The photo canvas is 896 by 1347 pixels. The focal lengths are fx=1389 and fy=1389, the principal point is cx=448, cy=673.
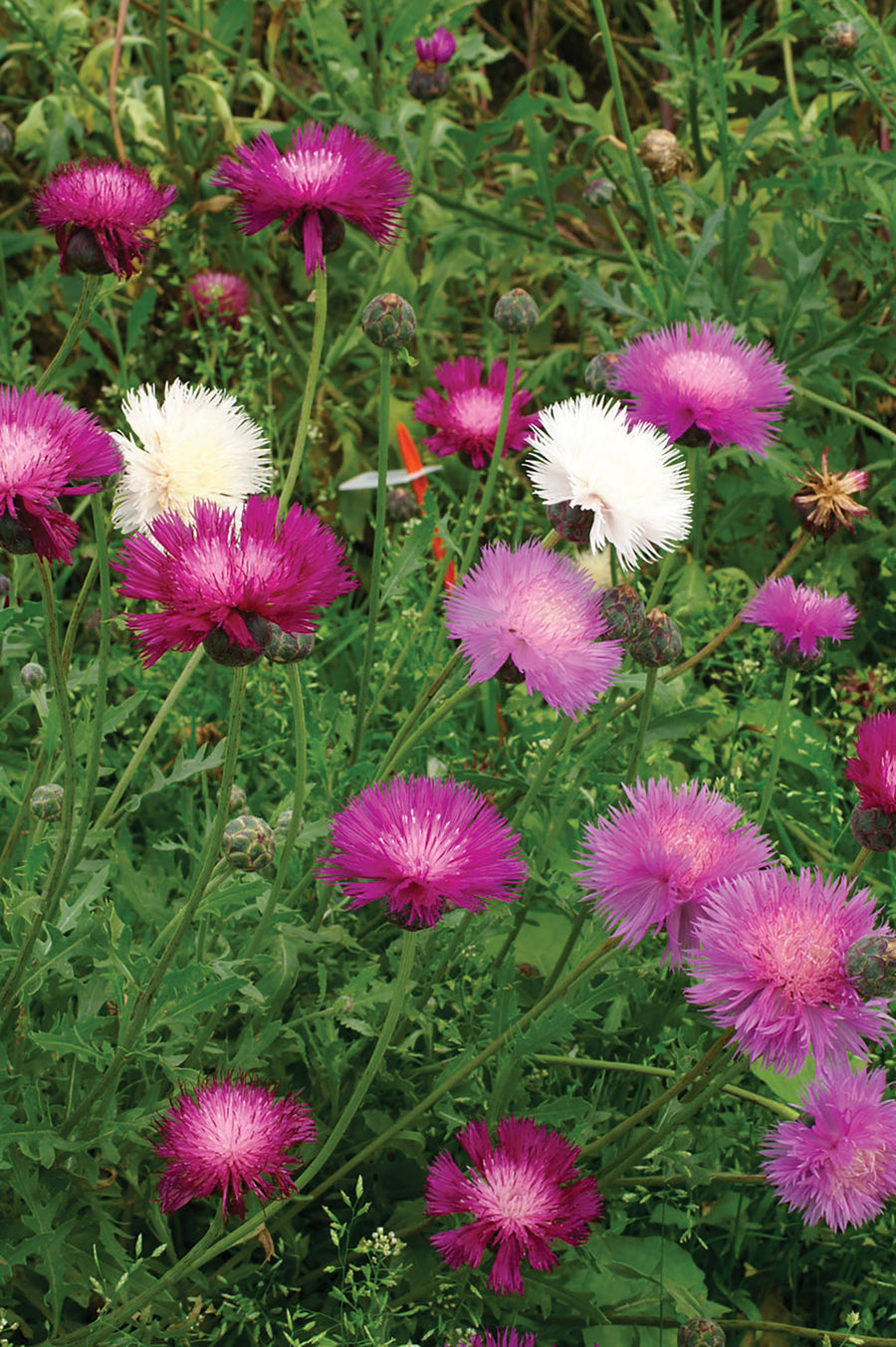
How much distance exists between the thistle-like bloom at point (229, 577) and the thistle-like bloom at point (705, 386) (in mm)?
532

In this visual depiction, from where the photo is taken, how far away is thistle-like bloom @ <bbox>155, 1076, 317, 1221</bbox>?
45.3 inches

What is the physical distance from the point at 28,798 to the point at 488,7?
136 inches

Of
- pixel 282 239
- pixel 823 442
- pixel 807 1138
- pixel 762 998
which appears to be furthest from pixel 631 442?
pixel 282 239

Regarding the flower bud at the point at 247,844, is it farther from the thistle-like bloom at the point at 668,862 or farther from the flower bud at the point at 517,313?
the flower bud at the point at 517,313

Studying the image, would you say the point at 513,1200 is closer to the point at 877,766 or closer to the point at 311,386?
the point at 877,766

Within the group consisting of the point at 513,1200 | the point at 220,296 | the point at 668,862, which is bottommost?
the point at 513,1200

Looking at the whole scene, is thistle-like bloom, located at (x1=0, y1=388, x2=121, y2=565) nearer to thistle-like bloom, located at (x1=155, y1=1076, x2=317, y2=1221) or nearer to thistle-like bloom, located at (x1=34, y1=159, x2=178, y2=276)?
thistle-like bloom, located at (x1=34, y1=159, x2=178, y2=276)

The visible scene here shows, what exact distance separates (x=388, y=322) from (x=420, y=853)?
60cm

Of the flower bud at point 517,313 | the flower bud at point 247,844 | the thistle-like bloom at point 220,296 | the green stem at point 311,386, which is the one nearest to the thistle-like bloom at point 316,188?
the green stem at point 311,386

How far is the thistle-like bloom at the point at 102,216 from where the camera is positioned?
134 centimetres

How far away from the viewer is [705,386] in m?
1.50

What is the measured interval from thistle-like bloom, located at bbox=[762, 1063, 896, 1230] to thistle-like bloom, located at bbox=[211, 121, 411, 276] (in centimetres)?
93

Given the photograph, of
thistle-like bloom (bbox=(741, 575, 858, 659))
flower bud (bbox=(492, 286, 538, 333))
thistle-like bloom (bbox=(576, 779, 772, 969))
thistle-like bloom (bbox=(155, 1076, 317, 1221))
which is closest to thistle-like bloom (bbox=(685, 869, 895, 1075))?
thistle-like bloom (bbox=(576, 779, 772, 969))

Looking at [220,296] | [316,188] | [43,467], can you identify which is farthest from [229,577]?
[220,296]
